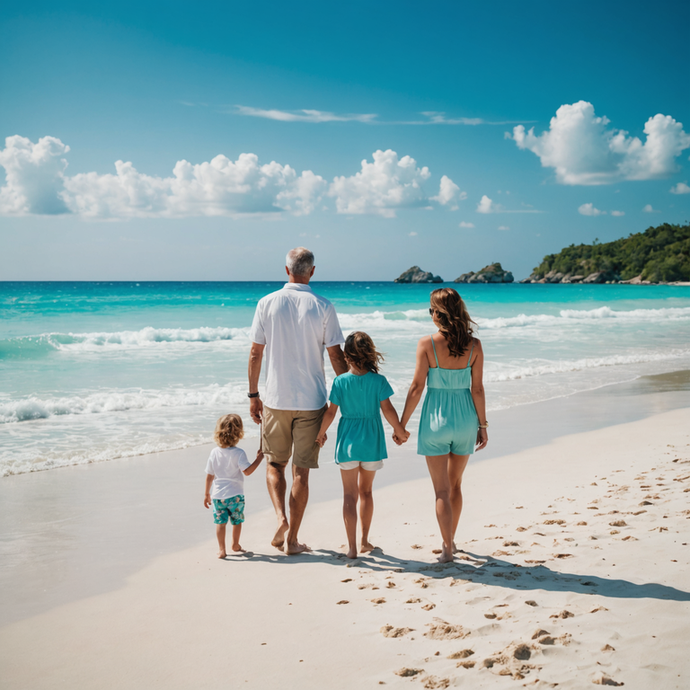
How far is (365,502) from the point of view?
161 inches

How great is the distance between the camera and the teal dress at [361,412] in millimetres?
3889

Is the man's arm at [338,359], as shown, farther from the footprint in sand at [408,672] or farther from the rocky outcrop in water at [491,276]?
the rocky outcrop in water at [491,276]

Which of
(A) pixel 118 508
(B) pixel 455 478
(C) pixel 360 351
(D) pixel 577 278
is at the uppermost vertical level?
(D) pixel 577 278

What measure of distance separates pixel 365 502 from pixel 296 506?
511 mm

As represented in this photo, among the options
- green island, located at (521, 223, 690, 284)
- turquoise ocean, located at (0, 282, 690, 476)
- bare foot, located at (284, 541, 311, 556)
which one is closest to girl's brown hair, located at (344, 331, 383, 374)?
bare foot, located at (284, 541, 311, 556)

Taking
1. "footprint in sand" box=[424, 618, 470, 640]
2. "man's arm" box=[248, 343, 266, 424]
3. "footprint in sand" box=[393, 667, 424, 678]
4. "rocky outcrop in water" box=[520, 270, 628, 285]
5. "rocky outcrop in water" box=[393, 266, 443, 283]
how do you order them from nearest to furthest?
"footprint in sand" box=[393, 667, 424, 678]
"footprint in sand" box=[424, 618, 470, 640]
"man's arm" box=[248, 343, 266, 424]
"rocky outcrop in water" box=[520, 270, 628, 285]
"rocky outcrop in water" box=[393, 266, 443, 283]

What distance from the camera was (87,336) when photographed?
72.7 feet

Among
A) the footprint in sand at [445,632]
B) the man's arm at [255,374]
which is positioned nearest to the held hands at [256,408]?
the man's arm at [255,374]

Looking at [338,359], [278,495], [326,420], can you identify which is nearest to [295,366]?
[338,359]

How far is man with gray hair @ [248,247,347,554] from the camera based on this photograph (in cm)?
403

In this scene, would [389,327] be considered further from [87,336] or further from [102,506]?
[102,506]

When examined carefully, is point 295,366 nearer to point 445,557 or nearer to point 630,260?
point 445,557

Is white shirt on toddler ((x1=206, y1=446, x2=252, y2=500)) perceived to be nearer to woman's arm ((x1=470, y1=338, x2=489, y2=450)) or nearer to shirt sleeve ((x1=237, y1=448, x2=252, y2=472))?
shirt sleeve ((x1=237, y1=448, x2=252, y2=472))

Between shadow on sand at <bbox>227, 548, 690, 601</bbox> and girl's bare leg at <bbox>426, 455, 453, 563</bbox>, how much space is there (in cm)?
10
